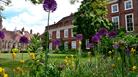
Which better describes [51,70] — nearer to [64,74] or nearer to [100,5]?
[64,74]

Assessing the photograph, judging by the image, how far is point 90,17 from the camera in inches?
1495

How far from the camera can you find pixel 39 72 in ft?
15.3

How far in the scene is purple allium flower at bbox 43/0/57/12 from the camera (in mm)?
4048

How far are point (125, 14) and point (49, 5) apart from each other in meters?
42.8

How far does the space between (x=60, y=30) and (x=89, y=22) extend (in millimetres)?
27780

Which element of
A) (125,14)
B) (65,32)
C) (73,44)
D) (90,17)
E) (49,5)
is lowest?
(73,44)

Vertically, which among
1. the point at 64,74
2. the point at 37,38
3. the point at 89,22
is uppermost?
the point at 89,22

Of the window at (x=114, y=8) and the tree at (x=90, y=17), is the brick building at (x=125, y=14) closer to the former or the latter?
the window at (x=114, y=8)

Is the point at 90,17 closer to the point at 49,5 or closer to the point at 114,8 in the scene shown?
the point at 114,8

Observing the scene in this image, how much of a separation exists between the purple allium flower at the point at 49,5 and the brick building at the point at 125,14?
132 ft

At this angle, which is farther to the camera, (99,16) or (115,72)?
(99,16)

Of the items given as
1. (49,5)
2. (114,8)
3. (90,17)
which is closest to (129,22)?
(114,8)

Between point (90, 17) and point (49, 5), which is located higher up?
point (90, 17)

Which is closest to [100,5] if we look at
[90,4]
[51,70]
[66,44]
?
[90,4]
